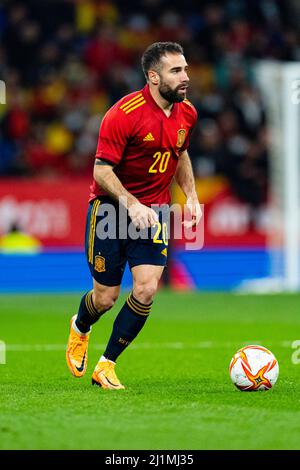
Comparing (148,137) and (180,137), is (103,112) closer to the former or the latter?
(180,137)

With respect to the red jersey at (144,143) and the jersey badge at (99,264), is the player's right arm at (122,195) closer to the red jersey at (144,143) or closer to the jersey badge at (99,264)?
the red jersey at (144,143)

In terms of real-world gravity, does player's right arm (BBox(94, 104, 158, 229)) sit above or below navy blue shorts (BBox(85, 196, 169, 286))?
above

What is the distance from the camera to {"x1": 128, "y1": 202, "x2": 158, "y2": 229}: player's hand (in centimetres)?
724

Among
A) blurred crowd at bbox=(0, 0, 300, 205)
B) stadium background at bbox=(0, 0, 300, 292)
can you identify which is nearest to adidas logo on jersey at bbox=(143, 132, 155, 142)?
stadium background at bbox=(0, 0, 300, 292)

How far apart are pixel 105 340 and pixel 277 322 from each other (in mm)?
2565

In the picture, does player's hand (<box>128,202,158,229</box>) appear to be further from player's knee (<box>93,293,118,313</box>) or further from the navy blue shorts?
player's knee (<box>93,293,118,313</box>)

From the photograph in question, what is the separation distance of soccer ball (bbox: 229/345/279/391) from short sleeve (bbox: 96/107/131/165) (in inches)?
64.2

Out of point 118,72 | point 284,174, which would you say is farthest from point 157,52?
point 118,72

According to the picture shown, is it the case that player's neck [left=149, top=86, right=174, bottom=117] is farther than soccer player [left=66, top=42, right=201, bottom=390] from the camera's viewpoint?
Yes

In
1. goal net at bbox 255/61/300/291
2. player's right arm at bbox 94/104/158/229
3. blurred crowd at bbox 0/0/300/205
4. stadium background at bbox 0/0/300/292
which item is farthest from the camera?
blurred crowd at bbox 0/0/300/205

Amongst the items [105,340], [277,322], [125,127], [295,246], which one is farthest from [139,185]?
[295,246]

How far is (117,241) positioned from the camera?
7.69 metres

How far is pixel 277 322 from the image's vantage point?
1307 cm

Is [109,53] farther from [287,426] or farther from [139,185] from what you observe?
[287,426]
